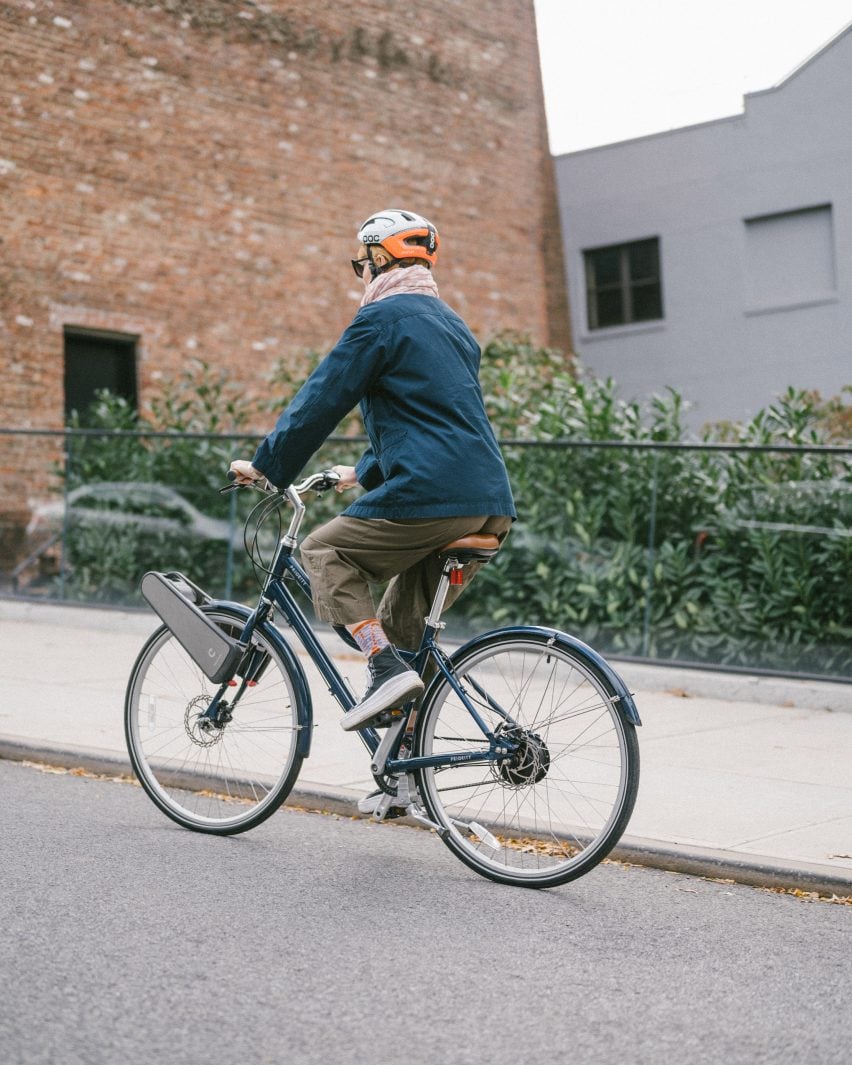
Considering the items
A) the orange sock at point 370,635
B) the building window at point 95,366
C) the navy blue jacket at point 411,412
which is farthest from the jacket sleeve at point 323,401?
the building window at point 95,366

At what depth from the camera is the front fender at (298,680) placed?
5105 mm

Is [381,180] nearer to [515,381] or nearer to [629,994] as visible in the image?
[515,381]

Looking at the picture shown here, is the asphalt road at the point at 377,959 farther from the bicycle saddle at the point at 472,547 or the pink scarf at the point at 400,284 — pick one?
the pink scarf at the point at 400,284

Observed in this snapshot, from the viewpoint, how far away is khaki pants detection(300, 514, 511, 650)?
15.7 ft

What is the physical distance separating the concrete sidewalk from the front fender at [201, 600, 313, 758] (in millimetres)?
815

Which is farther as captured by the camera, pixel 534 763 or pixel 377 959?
pixel 534 763

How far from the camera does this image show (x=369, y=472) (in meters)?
5.04

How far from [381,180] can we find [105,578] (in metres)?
10.1

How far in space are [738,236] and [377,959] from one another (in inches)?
827

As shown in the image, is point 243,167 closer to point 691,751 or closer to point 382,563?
point 691,751

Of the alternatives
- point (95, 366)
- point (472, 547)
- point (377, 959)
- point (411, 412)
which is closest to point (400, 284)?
point (411, 412)

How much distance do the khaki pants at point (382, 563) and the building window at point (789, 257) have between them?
19052mm

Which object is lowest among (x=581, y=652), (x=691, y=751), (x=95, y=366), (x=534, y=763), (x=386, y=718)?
(x=691, y=751)

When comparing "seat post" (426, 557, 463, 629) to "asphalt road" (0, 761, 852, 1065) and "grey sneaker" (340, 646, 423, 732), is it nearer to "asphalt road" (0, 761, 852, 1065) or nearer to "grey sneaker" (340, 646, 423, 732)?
"grey sneaker" (340, 646, 423, 732)
